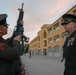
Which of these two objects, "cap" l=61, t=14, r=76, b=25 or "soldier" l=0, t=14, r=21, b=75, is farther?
"cap" l=61, t=14, r=76, b=25

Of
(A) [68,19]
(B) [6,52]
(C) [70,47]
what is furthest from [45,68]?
(B) [6,52]

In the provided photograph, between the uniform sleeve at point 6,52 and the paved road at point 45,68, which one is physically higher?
the uniform sleeve at point 6,52

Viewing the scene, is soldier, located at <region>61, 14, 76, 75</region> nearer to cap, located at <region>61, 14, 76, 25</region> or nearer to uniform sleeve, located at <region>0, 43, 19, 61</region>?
cap, located at <region>61, 14, 76, 25</region>

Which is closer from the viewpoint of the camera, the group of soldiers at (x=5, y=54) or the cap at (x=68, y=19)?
the group of soldiers at (x=5, y=54)

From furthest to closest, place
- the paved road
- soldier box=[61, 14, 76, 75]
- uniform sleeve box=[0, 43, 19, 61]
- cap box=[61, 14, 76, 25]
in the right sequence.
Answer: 1. the paved road
2. cap box=[61, 14, 76, 25]
3. soldier box=[61, 14, 76, 75]
4. uniform sleeve box=[0, 43, 19, 61]

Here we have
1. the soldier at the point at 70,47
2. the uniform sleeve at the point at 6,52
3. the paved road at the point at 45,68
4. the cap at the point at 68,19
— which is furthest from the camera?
the paved road at the point at 45,68

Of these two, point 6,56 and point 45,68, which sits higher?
point 6,56

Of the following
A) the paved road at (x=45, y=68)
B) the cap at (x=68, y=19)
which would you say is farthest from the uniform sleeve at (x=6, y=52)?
the paved road at (x=45, y=68)

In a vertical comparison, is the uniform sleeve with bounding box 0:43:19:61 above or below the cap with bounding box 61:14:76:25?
below

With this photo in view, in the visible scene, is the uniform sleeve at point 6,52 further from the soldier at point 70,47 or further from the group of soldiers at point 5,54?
the soldier at point 70,47

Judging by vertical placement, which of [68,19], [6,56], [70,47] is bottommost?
[6,56]

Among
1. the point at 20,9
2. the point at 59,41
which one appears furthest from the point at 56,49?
the point at 20,9

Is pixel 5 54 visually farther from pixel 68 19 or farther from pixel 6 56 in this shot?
pixel 68 19

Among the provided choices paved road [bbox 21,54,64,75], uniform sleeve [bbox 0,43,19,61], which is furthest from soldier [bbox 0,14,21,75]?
paved road [bbox 21,54,64,75]
